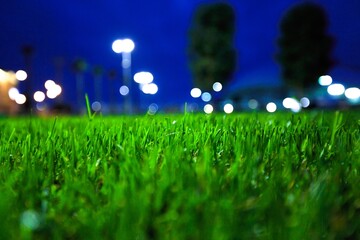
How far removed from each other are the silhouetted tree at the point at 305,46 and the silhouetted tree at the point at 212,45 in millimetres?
8439

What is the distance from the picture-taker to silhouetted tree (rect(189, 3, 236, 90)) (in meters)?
61.3

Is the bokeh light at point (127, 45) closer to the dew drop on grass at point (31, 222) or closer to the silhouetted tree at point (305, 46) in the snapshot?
the silhouetted tree at point (305, 46)

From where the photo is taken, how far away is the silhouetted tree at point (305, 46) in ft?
179

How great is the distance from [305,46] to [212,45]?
13.3 meters

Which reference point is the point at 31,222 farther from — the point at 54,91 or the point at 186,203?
the point at 54,91

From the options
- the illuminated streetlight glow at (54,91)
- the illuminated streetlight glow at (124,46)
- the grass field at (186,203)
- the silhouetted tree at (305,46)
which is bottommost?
the grass field at (186,203)

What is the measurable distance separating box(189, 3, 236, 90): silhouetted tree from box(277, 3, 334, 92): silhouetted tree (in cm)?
844

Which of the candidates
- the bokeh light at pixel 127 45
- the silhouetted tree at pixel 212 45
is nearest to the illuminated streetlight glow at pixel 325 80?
the silhouetted tree at pixel 212 45

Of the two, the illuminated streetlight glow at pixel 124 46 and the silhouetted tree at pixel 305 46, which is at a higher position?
the silhouetted tree at pixel 305 46

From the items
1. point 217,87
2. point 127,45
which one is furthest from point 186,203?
point 217,87

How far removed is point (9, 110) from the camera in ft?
117

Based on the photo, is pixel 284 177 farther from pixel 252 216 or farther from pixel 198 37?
pixel 198 37

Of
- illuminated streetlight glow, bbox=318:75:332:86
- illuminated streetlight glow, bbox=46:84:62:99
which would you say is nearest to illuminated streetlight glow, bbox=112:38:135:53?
illuminated streetlight glow, bbox=46:84:62:99

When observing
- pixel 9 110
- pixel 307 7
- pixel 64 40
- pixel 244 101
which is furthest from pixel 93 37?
pixel 9 110
